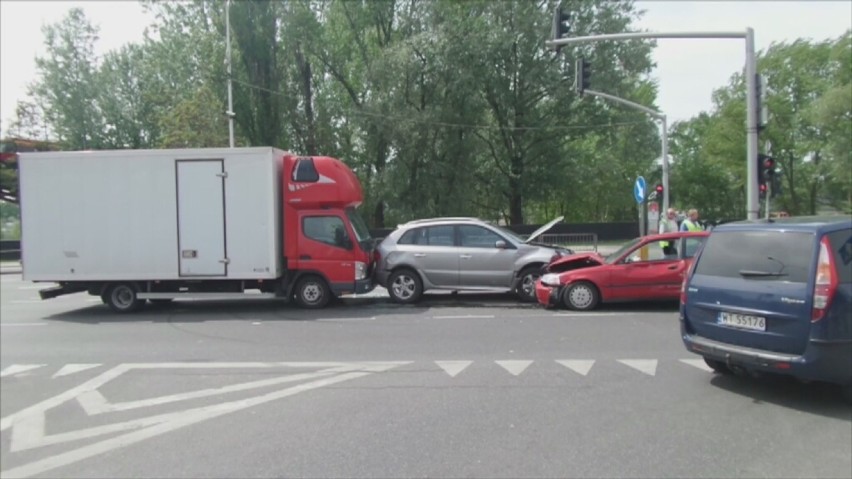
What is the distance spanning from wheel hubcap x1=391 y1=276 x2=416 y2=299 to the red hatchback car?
9.36 feet

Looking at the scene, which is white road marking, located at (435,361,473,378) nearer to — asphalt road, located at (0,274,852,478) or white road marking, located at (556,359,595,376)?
asphalt road, located at (0,274,852,478)

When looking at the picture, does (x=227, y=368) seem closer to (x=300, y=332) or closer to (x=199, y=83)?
(x=300, y=332)

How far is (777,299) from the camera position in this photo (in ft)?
20.5

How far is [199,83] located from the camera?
35531mm

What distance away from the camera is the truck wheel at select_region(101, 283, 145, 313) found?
13359 millimetres

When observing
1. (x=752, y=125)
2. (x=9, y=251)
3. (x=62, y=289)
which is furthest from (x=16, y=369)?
(x=9, y=251)

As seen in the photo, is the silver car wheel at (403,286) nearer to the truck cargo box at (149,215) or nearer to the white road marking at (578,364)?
the truck cargo box at (149,215)

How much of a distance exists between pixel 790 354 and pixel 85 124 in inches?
1834

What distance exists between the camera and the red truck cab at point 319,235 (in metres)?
13.3

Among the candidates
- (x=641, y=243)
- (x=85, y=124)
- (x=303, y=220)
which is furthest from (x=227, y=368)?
(x=85, y=124)

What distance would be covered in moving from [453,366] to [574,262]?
552 cm

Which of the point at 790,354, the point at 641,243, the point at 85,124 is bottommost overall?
the point at 790,354

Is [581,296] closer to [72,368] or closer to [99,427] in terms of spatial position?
[72,368]

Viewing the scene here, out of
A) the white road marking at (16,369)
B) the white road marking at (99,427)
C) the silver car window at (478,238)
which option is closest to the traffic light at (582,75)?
the silver car window at (478,238)
